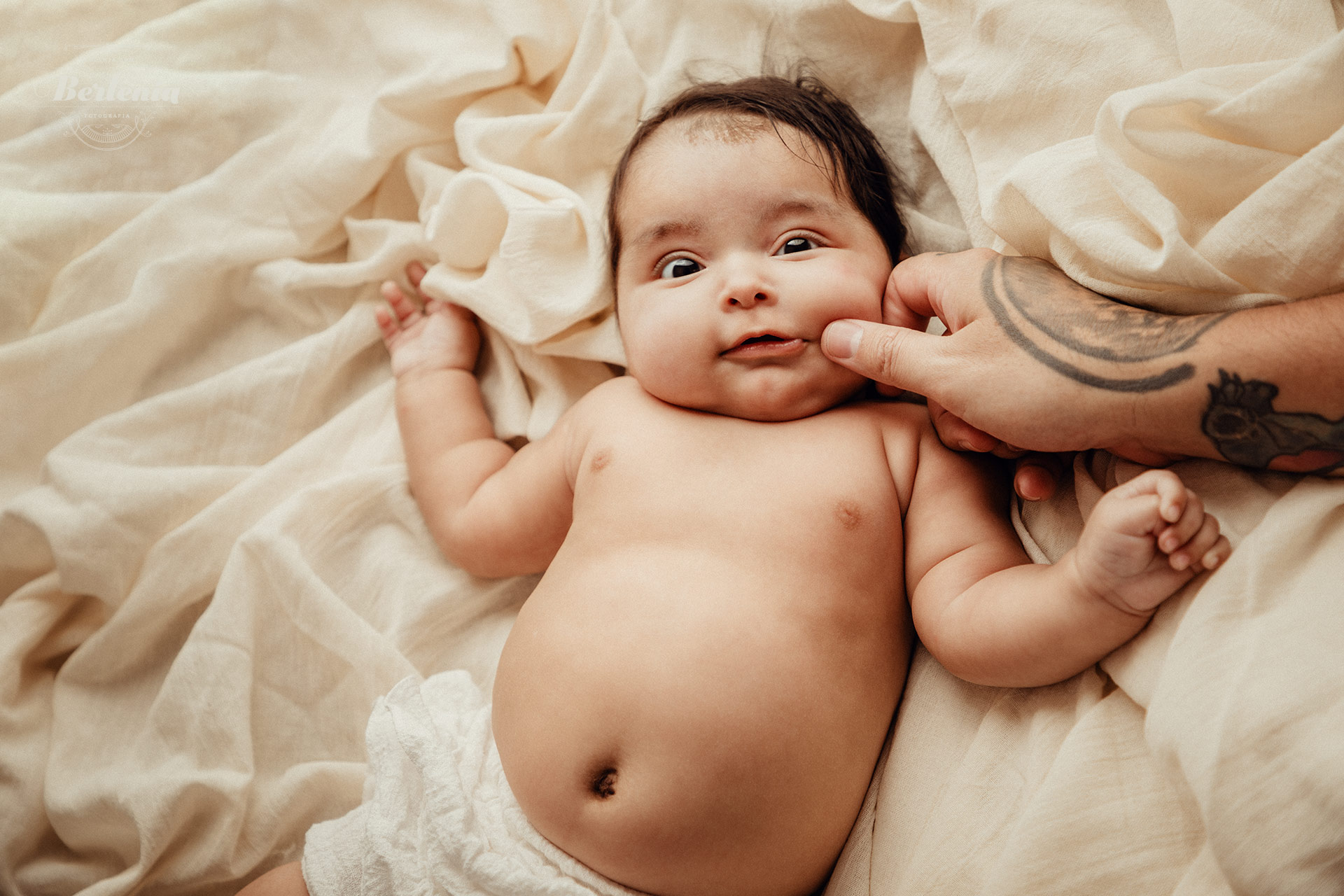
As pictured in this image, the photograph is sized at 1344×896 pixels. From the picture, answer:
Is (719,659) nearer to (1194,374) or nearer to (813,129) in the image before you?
(1194,374)

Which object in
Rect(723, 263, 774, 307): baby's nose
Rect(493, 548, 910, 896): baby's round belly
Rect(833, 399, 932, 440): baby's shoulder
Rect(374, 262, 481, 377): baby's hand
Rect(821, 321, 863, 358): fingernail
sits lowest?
Rect(493, 548, 910, 896): baby's round belly

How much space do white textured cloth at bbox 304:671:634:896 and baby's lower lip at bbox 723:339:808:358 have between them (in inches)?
26.3

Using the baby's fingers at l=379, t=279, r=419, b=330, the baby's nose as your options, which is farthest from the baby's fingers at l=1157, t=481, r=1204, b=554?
the baby's fingers at l=379, t=279, r=419, b=330

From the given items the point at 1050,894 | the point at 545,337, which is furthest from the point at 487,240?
the point at 1050,894

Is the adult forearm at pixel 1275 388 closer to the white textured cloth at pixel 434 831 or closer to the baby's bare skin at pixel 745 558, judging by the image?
the baby's bare skin at pixel 745 558

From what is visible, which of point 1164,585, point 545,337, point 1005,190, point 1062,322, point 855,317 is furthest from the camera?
point 545,337

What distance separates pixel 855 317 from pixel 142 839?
1.31 m

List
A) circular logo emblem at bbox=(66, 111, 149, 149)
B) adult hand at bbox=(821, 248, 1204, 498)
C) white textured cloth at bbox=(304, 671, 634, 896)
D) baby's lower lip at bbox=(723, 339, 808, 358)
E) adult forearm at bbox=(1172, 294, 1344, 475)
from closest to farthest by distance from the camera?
adult forearm at bbox=(1172, 294, 1344, 475)
adult hand at bbox=(821, 248, 1204, 498)
white textured cloth at bbox=(304, 671, 634, 896)
baby's lower lip at bbox=(723, 339, 808, 358)
circular logo emblem at bbox=(66, 111, 149, 149)

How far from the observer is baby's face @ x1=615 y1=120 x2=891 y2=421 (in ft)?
4.10

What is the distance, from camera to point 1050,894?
0.96 m

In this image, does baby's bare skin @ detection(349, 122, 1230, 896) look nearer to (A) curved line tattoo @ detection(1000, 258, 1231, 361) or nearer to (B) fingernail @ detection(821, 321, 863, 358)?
(B) fingernail @ detection(821, 321, 863, 358)

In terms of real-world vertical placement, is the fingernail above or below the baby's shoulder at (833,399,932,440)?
above

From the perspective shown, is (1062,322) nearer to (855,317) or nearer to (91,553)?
(855,317)

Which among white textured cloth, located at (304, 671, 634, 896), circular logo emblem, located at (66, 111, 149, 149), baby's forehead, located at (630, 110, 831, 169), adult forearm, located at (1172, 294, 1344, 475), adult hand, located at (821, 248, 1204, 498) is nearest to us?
adult forearm, located at (1172, 294, 1344, 475)
